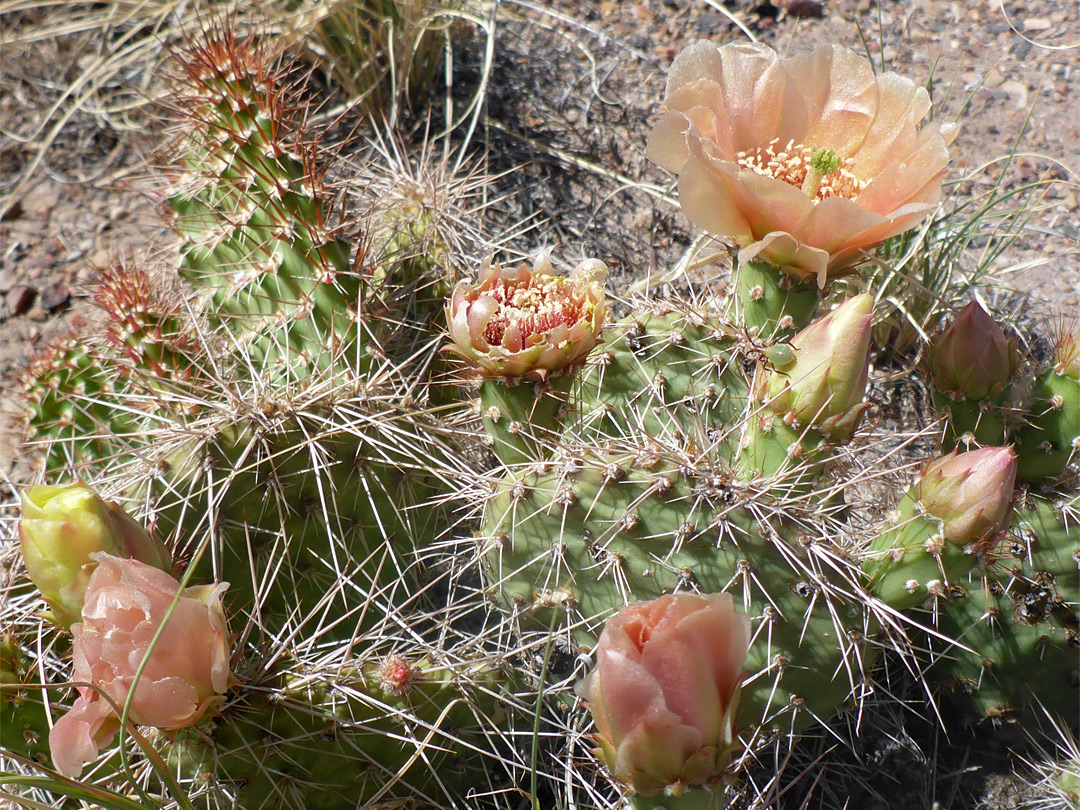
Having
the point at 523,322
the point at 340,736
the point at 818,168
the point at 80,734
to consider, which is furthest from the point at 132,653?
the point at 818,168

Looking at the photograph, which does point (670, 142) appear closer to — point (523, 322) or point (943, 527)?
point (523, 322)

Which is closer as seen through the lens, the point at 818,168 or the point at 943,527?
the point at 943,527

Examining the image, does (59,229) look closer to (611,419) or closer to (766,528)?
(611,419)

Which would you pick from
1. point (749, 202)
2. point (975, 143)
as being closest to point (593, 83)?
point (975, 143)

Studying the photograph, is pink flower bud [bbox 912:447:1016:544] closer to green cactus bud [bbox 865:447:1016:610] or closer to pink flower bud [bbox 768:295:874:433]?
green cactus bud [bbox 865:447:1016:610]

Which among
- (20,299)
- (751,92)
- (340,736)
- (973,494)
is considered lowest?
(340,736)

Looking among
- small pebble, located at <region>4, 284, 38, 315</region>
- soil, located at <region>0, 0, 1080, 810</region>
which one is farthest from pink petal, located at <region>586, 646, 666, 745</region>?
small pebble, located at <region>4, 284, 38, 315</region>

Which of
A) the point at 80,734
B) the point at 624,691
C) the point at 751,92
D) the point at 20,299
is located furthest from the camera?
the point at 20,299
